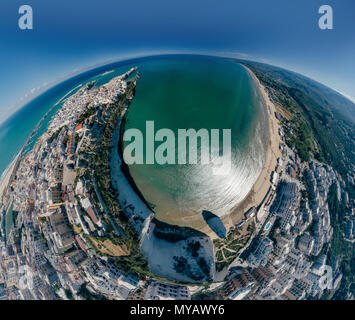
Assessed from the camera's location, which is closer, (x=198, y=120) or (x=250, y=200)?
(x=250, y=200)

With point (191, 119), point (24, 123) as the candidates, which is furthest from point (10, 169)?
point (191, 119)

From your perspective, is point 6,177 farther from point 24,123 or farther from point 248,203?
point 248,203

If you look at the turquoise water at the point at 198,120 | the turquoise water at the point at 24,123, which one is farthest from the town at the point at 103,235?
the turquoise water at the point at 24,123

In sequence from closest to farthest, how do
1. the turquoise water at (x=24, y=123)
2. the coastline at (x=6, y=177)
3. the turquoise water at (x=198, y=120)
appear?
the turquoise water at (x=198, y=120), the coastline at (x=6, y=177), the turquoise water at (x=24, y=123)

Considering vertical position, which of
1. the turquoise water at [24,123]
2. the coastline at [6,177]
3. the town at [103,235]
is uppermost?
the turquoise water at [24,123]

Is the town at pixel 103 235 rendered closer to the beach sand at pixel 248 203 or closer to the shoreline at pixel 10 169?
the beach sand at pixel 248 203

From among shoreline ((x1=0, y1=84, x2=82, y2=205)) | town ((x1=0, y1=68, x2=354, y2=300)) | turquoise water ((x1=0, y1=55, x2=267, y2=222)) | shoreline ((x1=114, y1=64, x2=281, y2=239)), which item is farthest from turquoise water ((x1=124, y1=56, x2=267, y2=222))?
shoreline ((x1=0, y1=84, x2=82, y2=205))
